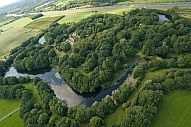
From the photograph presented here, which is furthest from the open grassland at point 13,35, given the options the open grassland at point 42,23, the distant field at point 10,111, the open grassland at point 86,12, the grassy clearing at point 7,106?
the distant field at point 10,111

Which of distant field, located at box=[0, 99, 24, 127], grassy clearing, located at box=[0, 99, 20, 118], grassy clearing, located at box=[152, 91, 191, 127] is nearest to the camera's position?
grassy clearing, located at box=[152, 91, 191, 127]

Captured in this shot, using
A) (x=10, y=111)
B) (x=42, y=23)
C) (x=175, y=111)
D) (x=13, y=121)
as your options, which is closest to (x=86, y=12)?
(x=42, y=23)

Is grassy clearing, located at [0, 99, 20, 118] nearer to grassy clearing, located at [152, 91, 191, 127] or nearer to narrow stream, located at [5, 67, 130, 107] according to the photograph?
narrow stream, located at [5, 67, 130, 107]

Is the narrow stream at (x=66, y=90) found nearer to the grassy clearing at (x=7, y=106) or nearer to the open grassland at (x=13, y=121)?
the grassy clearing at (x=7, y=106)

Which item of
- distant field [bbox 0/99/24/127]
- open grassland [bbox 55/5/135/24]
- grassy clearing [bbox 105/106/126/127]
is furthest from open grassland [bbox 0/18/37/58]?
grassy clearing [bbox 105/106/126/127]

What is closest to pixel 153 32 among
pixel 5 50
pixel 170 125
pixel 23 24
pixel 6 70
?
pixel 170 125

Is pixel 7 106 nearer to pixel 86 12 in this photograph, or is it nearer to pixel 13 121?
pixel 13 121
